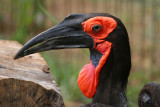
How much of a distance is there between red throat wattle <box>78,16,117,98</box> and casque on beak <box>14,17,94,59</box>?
5 centimetres

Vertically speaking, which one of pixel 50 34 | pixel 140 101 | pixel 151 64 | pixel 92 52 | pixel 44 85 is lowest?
pixel 151 64

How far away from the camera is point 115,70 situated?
216 centimetres

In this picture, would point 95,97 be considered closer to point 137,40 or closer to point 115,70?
point 115,70

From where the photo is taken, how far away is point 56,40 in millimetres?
2137

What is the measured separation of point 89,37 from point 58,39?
0.70 feet

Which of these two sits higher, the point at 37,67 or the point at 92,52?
the point at 92,52

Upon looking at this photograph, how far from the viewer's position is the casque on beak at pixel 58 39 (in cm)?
211

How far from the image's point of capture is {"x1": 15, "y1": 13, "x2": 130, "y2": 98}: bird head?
83.7 inches

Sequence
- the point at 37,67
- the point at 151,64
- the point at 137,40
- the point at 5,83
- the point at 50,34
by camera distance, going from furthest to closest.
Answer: the point at 137,40 < the point at 151,64 < the point at 37,67 < the point at 50,34 < the point at 5,83

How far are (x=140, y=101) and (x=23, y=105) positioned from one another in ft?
2.90

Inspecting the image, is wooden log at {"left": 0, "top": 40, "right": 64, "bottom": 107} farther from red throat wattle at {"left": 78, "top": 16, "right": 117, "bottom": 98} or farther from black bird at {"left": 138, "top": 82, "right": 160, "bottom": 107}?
black bird at {"left": 138, "top": 82, "right": 160, "bottom": 107}

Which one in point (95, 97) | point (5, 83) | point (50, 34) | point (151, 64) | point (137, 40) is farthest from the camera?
point (137, 40)

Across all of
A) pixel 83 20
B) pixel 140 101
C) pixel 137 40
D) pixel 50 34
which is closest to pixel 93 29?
pixel 83 20

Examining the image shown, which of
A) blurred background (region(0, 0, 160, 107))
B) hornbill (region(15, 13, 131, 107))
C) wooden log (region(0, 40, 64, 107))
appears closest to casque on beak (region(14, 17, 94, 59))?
hornbill (region(15, 13, 131, 107))
